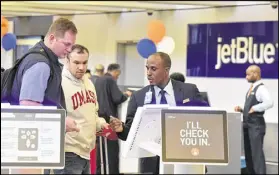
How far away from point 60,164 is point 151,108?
771 millimetres

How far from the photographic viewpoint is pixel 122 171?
865 centimetres

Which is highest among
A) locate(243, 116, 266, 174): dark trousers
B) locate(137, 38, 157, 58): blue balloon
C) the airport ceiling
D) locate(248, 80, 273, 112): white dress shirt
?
the airport ceiling

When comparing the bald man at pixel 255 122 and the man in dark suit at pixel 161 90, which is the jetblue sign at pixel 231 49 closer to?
the bald man at pixel 255 122

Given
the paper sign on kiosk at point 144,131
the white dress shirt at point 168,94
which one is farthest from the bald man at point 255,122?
the paper sign on kiosk at point 144,131

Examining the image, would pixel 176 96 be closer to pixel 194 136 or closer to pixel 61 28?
pixel 61 28

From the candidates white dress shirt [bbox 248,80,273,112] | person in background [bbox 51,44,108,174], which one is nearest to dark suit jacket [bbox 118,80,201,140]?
person in background [bbox 51,44,108,174]

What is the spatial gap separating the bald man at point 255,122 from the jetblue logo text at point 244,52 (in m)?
1.69

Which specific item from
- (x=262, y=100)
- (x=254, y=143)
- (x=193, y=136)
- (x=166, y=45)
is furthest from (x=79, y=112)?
(x=166, y=45)

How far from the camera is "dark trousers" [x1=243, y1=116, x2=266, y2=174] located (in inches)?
333

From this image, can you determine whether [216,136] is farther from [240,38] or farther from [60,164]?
[240,38]

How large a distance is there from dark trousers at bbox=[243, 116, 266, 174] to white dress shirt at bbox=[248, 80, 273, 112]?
184 millimetres

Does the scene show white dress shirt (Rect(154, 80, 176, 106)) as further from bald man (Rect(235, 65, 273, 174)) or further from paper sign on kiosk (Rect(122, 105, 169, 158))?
bald man (Rect(235, 65, 273, 174))

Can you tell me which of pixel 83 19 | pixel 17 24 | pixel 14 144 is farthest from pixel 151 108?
pixel 17 24

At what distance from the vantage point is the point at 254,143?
8.55 m
